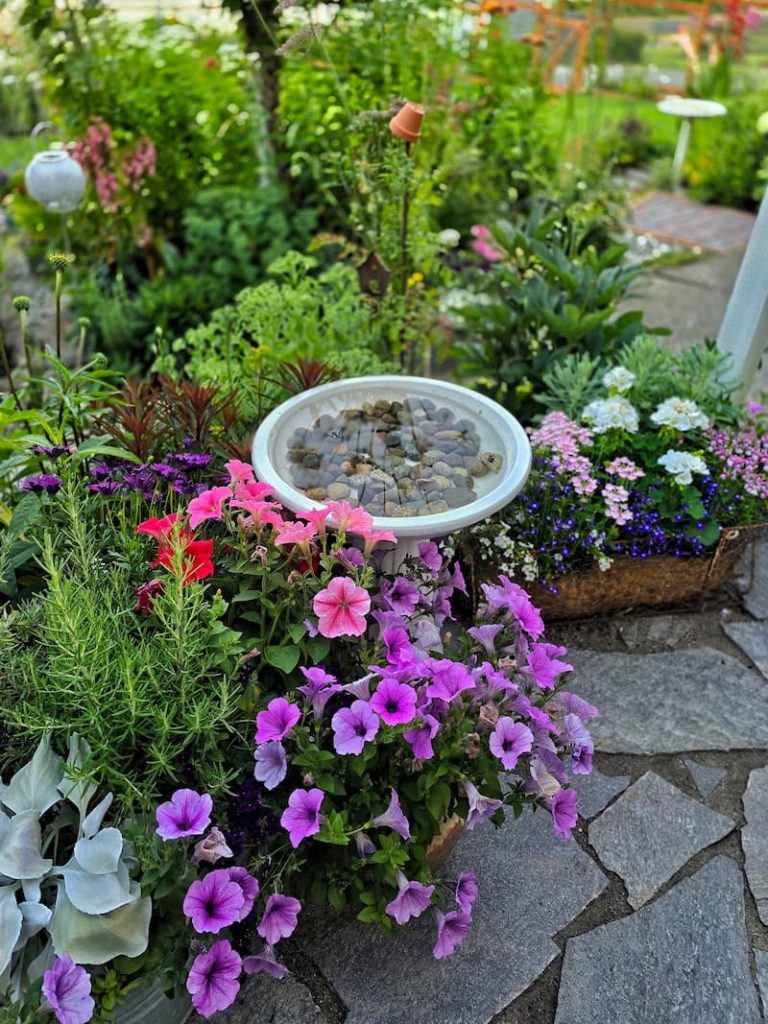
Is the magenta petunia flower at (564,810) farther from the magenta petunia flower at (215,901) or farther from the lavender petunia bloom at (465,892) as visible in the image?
the magenta petunia flower at (215,901)

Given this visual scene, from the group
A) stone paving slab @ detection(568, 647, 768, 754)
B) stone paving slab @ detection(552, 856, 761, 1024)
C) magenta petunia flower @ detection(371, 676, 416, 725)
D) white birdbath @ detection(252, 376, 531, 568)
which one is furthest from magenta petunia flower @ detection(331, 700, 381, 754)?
stone paving slab @ detection(568, 647, 768, 754)

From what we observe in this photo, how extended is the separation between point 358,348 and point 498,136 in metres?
2.61

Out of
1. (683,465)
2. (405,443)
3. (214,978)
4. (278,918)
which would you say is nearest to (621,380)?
(683,465)

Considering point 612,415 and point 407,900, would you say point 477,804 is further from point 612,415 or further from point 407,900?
point 612,415

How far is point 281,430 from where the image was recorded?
227cm

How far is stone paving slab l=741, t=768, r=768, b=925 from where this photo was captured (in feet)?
6.59

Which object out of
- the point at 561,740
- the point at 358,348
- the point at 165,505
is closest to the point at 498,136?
the point at 358,348

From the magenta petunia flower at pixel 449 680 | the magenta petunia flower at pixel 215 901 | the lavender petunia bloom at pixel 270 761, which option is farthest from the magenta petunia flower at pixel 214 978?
the magenta petunia flower at pixel 449 680

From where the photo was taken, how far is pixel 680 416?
103 inches

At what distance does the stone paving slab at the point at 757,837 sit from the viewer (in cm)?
201

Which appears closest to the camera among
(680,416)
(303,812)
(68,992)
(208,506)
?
(68,992)

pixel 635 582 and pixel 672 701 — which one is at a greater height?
pixel 635 582

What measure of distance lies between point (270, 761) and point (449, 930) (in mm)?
496

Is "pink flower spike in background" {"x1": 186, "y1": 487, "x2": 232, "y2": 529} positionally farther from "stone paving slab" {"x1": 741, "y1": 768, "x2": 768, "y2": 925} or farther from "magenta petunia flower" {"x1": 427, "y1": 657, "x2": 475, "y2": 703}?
"stone paving slab" {"x1": 741, "y1": 768, "x2": 768, "y2": 925}
